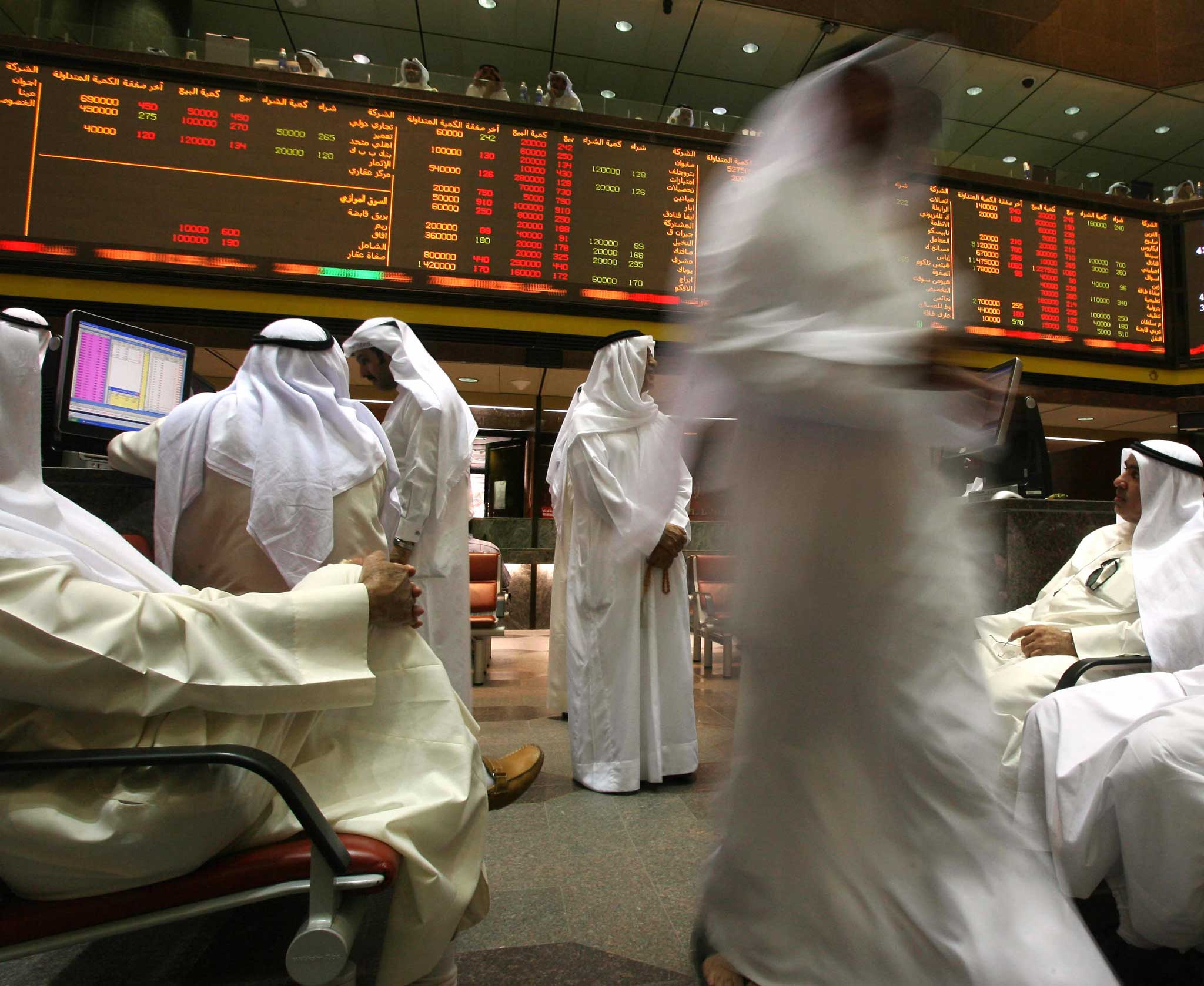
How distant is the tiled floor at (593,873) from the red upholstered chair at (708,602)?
198 centimetres

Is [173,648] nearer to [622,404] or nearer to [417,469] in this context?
[417,469]

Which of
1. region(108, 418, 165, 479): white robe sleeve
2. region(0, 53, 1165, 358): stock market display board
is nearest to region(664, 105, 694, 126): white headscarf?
region(0, 53, 1165, 358): stock market display board

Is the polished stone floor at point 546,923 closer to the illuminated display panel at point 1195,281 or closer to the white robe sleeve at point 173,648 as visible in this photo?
the white robe sleeve at point 173,648

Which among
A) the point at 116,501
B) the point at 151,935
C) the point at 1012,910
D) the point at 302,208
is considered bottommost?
the point at 151,935

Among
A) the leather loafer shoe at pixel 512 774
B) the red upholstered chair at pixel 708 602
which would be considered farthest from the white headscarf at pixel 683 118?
the leather loafer shoe at pixel 512 774

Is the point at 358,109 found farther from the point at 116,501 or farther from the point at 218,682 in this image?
the point at 218,682

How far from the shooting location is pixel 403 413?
3092 mm

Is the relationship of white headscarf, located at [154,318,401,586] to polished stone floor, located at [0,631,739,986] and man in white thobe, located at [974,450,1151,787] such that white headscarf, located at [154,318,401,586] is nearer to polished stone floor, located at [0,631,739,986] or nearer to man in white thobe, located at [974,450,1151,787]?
polished stone floor, located at [0,631,739,986]

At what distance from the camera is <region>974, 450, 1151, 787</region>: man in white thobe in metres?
2.08

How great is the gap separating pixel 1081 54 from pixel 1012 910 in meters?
8.18

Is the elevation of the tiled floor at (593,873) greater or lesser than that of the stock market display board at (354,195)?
lesser

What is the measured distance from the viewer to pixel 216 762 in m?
0.98

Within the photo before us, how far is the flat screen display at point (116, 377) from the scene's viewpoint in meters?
2.38

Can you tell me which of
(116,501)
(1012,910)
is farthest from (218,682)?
(116,501)
